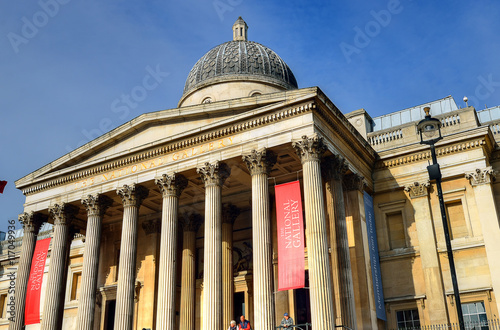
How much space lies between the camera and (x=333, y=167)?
2050 cm

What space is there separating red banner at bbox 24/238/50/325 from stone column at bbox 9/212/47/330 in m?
0.40

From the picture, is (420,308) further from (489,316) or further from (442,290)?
(489,316)

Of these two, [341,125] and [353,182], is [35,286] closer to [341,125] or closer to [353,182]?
[353,182]

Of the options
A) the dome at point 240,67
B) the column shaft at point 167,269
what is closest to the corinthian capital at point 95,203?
the column shaft at point 167,269

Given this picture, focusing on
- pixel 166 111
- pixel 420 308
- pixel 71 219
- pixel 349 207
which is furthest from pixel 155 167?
pixel 420 308

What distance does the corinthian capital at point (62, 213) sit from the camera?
81.4 feet

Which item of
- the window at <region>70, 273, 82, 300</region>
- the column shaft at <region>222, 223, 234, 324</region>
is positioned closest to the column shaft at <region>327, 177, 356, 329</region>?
the column shaft at <region>222, 223, 234, 324</region>

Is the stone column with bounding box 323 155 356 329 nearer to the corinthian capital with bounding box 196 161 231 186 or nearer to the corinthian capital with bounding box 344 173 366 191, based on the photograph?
the corinthian capital with bounding box 344 173 366 191

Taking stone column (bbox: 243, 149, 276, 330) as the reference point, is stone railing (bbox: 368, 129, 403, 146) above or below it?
above

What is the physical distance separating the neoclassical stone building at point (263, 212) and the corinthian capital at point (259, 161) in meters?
0.05

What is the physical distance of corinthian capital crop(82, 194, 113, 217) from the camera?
78.3 feet

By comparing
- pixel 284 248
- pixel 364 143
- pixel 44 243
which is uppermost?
pixel 364 143

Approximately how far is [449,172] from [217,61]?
46.3 feet

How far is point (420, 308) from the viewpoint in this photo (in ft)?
71.8
